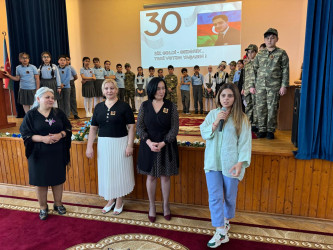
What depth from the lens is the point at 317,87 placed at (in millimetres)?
2270

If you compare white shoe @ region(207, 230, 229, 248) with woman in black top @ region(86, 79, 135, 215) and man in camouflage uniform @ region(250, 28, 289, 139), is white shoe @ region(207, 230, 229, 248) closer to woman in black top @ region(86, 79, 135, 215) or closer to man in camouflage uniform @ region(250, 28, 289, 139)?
woman in black top @ region(86, 79, 135, 215)

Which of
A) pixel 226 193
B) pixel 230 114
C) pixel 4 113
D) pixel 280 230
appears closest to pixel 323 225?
pixel 280 230

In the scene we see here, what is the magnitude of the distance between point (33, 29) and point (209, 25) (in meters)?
4.55

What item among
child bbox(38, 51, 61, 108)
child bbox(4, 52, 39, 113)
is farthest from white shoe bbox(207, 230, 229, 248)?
child bbox(4, 52, 39, 113)

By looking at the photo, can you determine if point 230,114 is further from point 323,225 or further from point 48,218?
point 48,218

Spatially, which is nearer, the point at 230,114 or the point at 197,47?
the point at 230,114

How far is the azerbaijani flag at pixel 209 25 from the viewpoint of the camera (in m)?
6.87

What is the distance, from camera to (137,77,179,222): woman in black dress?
2164 mm

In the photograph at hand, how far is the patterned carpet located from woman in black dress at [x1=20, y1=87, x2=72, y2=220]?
0.82ft

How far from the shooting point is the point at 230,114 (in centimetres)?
A: 190

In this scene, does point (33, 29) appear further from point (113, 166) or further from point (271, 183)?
point (271, 183)

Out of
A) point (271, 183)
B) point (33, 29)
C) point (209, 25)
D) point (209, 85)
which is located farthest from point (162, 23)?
point (271, 183)

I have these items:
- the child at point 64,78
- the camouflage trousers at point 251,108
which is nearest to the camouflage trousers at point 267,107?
the camouflage trousers at point 251,108

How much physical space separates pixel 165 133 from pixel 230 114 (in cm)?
61
